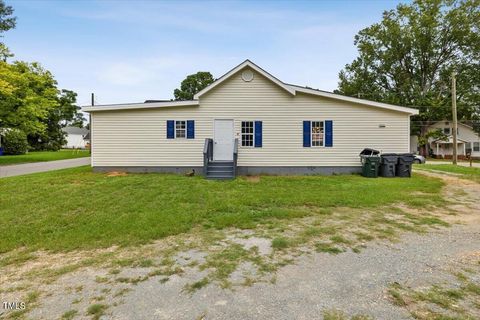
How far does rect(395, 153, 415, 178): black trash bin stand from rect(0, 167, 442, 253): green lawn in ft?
4.51

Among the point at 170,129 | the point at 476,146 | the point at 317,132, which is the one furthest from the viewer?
the point at 476,146

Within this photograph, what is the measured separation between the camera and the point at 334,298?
2721mm

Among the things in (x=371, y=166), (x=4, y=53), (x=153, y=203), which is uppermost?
(x=4, y=53)

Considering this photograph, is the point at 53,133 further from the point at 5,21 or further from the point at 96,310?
the point at 96,310

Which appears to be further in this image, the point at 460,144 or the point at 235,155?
the point at 460,144

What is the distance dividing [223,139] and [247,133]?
1.17m

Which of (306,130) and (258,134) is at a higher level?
(306,130)

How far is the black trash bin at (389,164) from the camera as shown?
456 inches

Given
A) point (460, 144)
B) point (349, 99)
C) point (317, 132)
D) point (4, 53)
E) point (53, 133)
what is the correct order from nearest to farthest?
1. point (349, 99)
2. point (317, 132)
3. point (4, 53)
4. point (460, 144)
5. point (53, 133)

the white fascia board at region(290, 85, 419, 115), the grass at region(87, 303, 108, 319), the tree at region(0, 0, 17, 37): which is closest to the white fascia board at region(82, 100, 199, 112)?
the white fascia board at region(290, 85, 419, 115)

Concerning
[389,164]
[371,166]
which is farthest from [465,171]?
[371,166]

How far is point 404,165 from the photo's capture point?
38.1 feet

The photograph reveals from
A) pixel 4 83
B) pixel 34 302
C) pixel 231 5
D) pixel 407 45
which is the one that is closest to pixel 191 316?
pixel 34 302

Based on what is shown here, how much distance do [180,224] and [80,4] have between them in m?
13.6
